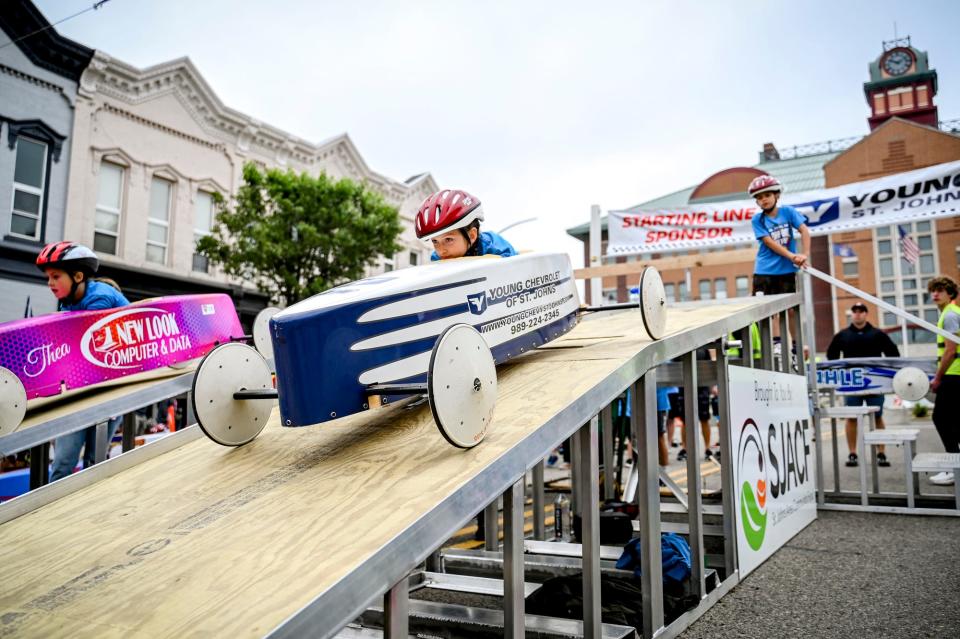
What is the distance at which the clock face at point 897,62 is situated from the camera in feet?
189

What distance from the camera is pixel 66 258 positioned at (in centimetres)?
525

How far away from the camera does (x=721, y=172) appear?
165 feet

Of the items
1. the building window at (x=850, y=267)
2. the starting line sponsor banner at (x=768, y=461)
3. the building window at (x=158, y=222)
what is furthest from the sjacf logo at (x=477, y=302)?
the building window at (x=850, y=267)

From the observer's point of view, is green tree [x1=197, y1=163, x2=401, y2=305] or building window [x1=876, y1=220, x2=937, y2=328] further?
building window [x1=876, y1=220, x2=937, y2=328]

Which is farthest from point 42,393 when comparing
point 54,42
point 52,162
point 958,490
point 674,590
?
point 54,42

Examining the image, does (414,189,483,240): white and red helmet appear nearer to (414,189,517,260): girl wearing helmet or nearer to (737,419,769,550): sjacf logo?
(414,189,517,260): girl wearing helmet

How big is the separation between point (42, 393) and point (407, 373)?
11.3ft

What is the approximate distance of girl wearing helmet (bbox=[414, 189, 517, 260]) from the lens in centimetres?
407

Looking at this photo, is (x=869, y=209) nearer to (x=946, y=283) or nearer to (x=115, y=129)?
(x=946, y=283)

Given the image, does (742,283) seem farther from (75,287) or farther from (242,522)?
(242,522)

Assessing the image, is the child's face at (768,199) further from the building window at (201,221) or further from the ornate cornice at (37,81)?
the ornate cornice at (37,81)

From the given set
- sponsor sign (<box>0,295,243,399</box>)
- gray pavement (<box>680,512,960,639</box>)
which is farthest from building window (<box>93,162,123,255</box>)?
gray pavement (<box>680,512,960,639</box>)

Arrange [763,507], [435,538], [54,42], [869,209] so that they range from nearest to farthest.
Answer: [435,538] → [763,507] → [869,209] → [54,42]

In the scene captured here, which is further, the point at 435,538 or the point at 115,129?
the point at 115,129
